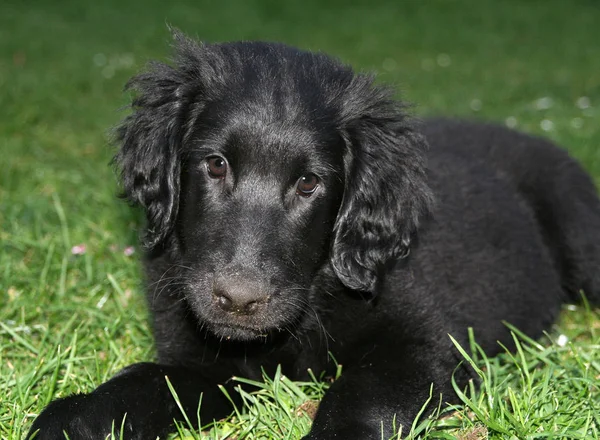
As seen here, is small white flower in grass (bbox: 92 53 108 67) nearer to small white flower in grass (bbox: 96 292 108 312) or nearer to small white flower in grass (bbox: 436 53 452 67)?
small white flower in grass (bbox: 436 53 452 67)

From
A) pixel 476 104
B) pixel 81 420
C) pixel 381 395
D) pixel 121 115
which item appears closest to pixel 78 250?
pixel 81 420

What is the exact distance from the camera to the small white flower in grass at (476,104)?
28.6 feet

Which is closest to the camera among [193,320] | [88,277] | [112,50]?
[193,320]

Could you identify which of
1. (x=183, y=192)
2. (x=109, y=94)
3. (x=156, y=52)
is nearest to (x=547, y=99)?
(x=109, y=94)

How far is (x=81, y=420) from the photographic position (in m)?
2.64

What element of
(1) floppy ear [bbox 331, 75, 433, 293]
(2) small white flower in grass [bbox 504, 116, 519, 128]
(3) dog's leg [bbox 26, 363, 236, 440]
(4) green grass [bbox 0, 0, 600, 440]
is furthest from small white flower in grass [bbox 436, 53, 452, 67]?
(3) dog's leg [bbox 26, 363, 236, 440]

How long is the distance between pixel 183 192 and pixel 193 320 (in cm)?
53

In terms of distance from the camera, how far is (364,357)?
9.86 feet

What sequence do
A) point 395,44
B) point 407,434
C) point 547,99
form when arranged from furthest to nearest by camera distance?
point 395,44 → point 547,99 → point 407,434

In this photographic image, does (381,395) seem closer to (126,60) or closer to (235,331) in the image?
(235,331)

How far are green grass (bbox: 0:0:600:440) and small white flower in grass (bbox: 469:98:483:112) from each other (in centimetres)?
6

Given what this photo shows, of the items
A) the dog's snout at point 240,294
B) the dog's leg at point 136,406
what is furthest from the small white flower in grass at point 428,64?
the dog's snout at point 240,294

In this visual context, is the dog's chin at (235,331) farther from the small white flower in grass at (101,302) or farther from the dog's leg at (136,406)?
the small white flower in grass at (101,302)

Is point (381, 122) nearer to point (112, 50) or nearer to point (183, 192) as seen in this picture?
point (183, 192)
